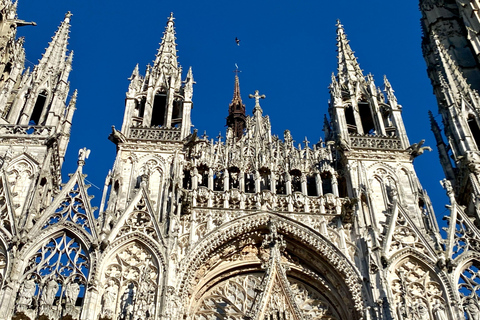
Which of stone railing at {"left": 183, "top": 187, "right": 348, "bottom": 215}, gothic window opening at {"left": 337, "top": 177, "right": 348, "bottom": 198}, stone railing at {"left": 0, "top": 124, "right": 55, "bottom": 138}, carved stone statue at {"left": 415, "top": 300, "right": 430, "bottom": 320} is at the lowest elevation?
carved stone statue at {"left": 415, "top": 300, "right": 430, "bottom": 320}

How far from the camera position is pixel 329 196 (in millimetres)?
17891

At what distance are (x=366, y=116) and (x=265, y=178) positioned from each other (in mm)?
4806

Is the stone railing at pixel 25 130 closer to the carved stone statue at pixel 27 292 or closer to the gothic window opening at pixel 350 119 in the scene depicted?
the carved stone statue at pixel 27 292

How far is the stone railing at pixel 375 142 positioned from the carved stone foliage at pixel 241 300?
14.8 ft

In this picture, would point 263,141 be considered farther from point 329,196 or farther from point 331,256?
point 331,256

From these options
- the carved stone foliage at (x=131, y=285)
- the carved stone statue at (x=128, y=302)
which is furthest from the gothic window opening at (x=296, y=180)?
the carved stone statue at (x=128, y=302)

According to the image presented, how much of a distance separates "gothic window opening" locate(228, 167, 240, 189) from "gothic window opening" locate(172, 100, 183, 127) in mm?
2440

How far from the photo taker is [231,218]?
17109 millimetres

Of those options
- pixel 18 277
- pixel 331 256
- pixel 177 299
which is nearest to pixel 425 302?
pixel 331 256

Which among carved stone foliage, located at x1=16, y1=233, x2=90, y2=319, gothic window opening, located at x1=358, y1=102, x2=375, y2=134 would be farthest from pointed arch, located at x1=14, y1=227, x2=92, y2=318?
gothic window opening, located at x1=358, y1=102, x2=375, y2=134

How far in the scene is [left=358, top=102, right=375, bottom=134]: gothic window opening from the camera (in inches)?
844

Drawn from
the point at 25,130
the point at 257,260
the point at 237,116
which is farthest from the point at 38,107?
the point at 237,116

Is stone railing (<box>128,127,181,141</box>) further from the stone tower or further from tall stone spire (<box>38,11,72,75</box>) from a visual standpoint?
the stone tower

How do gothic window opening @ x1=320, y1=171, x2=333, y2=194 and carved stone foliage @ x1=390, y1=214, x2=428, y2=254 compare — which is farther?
gothic window opening @ x1=320, y1=171, x2=333, y2=194
